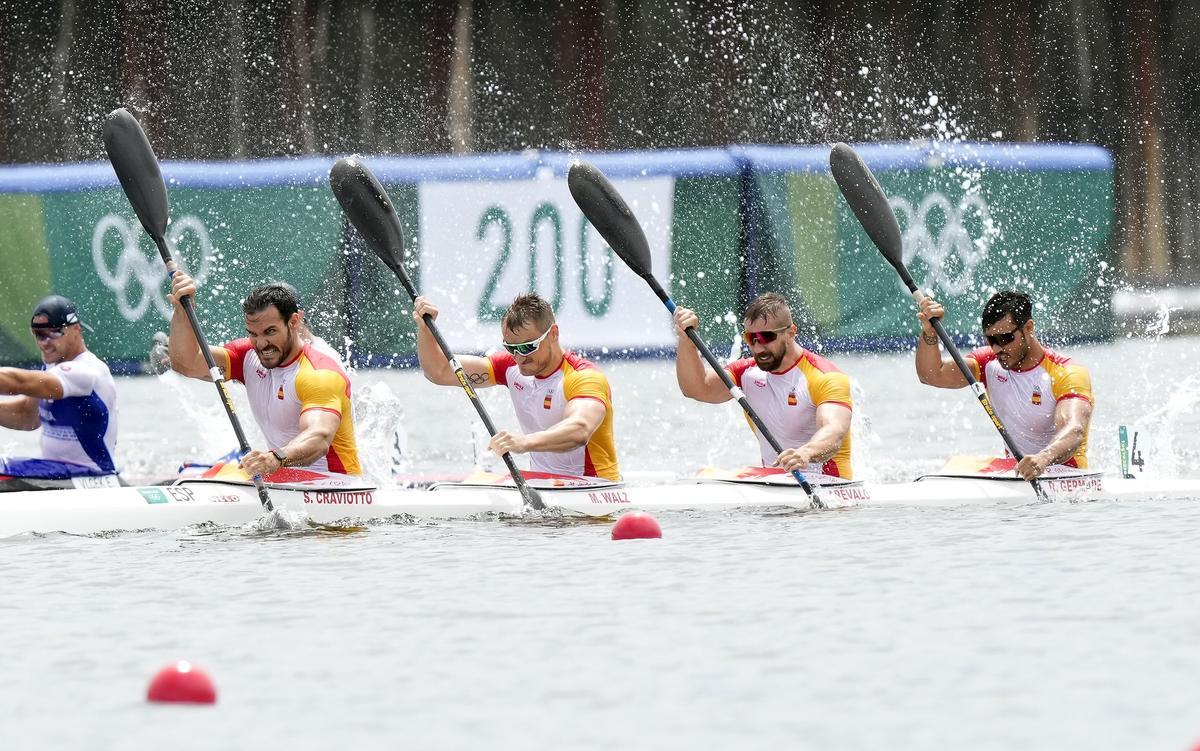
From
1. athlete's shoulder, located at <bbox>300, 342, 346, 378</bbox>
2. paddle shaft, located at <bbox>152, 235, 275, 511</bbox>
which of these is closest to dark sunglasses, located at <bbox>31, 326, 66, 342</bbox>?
paddle shaft, located at <bbox>152, 235, 275, 511</bbox>

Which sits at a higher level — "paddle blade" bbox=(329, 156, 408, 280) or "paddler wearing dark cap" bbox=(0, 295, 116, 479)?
"paddle blade" bbox=(329, 156, 408, 280)

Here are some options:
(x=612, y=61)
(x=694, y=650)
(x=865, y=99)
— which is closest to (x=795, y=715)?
(x=694, y=650)

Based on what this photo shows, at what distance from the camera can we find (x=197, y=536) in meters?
7.86

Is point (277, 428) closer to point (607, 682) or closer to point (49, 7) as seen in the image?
point (607, 682)

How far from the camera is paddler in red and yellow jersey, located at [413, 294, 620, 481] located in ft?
26.9

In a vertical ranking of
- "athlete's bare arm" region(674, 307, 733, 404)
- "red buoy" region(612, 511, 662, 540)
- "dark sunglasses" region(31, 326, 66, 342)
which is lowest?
"red buoy" region(612, 511, 662, 540)

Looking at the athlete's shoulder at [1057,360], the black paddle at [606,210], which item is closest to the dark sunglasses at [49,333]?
the black paddle at [606,210]

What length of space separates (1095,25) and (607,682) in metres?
22.4

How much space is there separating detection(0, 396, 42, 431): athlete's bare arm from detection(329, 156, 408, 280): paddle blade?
167cm

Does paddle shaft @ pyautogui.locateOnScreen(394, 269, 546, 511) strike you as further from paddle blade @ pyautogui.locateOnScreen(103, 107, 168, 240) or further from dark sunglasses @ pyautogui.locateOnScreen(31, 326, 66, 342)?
dark sunglasses @ pyautogui.locateOnScreen(31, 326, 66, 342)

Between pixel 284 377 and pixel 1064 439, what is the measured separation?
3.32 meters

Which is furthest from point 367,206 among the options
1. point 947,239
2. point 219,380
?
point 947,239

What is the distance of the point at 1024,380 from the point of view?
867 centimetres

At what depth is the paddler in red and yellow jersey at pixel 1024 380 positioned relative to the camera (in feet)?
27.6
